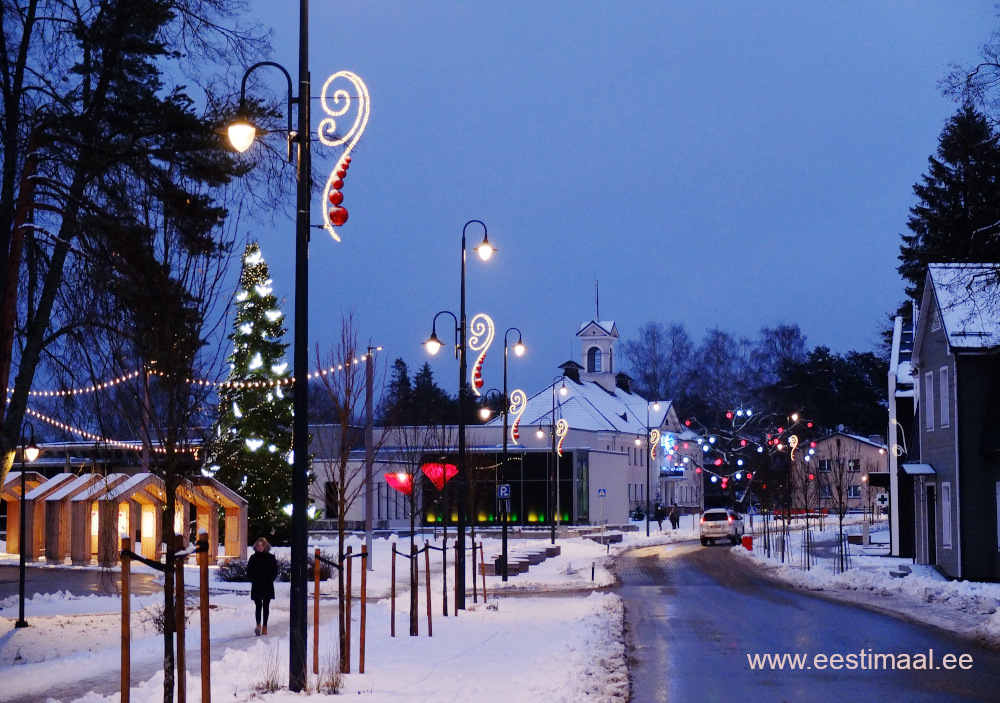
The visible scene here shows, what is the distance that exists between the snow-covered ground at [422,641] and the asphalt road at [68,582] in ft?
4.54

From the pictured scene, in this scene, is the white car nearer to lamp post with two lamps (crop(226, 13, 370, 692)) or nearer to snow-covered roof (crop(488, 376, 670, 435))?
snow-covered roof (crop(488, 376, 670, 435))

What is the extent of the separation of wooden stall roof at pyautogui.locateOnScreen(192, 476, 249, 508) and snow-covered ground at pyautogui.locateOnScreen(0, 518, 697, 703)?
7198 millimetres

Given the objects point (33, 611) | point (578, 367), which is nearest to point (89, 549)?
point (33, 611)

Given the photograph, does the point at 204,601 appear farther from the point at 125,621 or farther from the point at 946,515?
the point at 946,515

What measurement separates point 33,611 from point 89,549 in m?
14.7

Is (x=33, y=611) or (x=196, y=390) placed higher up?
(x=196, y=390)

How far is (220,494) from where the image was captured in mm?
35844

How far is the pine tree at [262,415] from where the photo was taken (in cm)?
4162

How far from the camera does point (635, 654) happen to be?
16.4m

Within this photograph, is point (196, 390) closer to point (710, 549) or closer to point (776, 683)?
point (776, 683)

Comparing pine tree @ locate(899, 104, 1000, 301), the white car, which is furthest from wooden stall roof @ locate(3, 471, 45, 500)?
the white car

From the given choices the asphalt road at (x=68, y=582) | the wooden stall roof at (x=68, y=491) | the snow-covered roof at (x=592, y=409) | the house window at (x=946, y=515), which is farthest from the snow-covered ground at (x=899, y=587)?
the snow-covered roof at (x=592, y=409)

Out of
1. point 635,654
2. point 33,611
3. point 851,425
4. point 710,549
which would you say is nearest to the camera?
point 635,654

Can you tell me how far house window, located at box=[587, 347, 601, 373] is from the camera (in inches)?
3947
